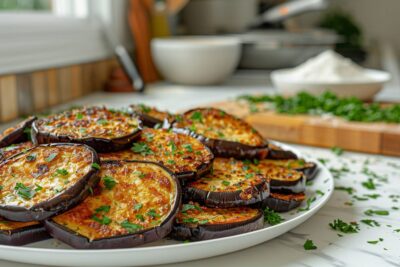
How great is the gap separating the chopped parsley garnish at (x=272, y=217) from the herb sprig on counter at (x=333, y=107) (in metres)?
0.87

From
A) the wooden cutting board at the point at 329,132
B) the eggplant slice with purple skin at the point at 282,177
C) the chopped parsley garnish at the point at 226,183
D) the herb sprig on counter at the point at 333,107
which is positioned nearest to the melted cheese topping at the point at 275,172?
the eggplant slice with purple skin at the point at 282,177

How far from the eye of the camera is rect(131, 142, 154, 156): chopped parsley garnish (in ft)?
3.10

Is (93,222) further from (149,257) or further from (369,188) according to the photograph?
(369,188)

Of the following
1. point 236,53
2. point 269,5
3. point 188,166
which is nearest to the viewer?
point 188,166

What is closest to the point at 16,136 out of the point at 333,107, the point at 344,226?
the point at 344,226

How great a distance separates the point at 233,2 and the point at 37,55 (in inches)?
85.0

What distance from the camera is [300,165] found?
1149 mm

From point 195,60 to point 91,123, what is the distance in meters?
1.85

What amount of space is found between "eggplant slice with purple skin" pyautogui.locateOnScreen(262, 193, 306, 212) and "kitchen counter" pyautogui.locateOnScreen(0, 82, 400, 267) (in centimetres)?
4

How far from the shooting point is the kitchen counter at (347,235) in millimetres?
808

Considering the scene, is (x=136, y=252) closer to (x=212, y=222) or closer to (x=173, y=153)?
(x=212, y=222)

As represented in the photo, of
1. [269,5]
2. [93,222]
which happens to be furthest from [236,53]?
[93,222]

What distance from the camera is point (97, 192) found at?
0.80 m

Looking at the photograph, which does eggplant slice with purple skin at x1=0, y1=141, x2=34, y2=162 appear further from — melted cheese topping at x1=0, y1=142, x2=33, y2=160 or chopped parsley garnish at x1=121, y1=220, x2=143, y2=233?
chopped parsley garnish at x1=121, y1=220, x2=143, y2=233
